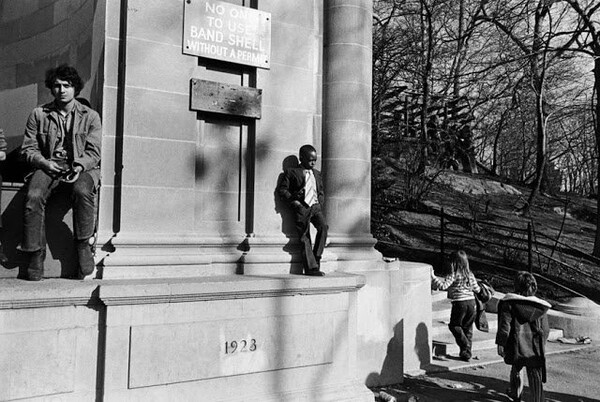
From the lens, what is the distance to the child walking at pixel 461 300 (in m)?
8.20

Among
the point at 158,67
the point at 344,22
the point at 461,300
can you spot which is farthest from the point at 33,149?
the point at 461,300

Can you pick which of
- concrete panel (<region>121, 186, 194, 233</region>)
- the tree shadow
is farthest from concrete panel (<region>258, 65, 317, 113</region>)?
the tree shadow

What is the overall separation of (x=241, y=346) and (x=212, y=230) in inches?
53.5

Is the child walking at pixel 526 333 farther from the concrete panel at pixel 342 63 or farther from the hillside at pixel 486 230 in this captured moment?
the hillside at pixel 486 230

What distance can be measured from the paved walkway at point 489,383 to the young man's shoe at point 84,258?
12.3 ft

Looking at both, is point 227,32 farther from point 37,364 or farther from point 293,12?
point 37,364

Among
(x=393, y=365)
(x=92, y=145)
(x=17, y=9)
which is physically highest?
(x=17, y=9)

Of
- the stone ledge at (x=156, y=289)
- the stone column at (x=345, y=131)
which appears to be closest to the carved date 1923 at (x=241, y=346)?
the stone ledge at (x=156, y=289)

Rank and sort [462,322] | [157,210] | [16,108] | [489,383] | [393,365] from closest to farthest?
[157,210], [393,365], [489,383], [462,322], [16,108]

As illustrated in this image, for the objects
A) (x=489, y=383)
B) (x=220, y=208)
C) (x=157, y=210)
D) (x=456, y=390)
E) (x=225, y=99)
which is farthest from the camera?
(x=489, y=383)

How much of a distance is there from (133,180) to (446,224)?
1340cm

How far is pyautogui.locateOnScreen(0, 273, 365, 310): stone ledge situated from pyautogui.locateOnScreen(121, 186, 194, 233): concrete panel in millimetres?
581

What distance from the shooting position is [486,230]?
56.2ft

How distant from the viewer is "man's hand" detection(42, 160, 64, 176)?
4.88m
